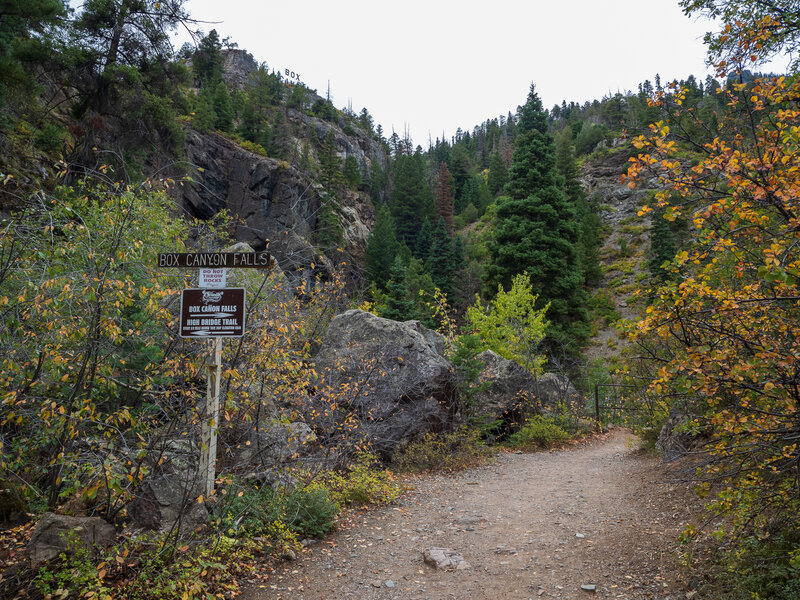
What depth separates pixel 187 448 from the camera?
16.7 feet

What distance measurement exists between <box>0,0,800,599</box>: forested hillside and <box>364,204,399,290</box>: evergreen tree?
44.1ft

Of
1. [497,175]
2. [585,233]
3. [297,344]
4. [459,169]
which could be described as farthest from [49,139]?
[459,169]

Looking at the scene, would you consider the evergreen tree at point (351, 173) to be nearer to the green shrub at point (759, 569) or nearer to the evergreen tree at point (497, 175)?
the evergreen tree at point (497, 175)

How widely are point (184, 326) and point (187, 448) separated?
61.8 inches

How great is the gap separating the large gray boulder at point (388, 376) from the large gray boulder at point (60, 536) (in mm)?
4963

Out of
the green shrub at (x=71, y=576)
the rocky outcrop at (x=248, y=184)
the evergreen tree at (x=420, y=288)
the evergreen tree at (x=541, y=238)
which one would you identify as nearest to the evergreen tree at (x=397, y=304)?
the evergreen tree at (x=420, y=288)

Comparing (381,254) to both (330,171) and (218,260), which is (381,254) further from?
(218,260)

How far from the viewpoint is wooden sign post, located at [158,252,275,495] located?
14.3ft

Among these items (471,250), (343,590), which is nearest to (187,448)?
(343,590)

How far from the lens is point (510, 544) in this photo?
18.1 ft

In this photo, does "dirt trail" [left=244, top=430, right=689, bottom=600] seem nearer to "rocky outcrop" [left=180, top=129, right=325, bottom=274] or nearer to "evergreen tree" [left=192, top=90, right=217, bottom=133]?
"rocky outcrop" [left=180, top=129, right=325, bottom=274]

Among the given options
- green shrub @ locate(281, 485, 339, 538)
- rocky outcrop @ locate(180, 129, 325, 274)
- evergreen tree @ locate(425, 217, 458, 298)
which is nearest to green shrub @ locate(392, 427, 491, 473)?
green shrub @ locate(281, 485, 339, 538)

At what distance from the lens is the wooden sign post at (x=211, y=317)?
436 cm

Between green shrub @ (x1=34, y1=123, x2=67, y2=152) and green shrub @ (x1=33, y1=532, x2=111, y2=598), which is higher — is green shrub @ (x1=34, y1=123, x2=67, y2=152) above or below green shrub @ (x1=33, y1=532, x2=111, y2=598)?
above
